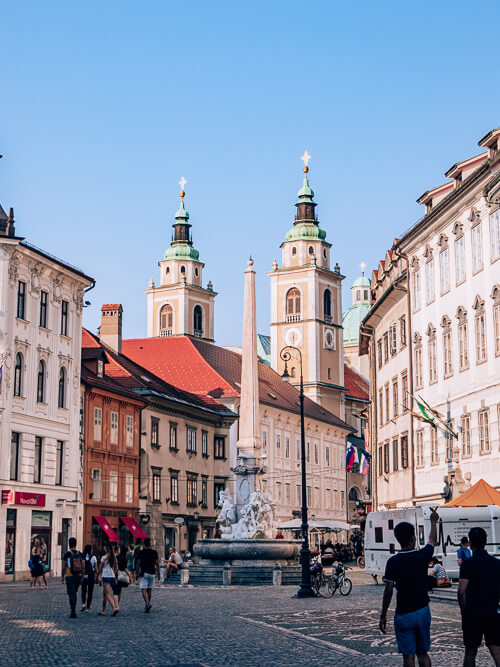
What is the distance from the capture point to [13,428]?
143ft

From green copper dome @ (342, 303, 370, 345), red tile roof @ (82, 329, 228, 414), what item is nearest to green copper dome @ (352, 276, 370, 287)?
green copper dome @ (342, 303, 370, 345)

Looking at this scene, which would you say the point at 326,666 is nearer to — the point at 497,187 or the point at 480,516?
the point at 480,516

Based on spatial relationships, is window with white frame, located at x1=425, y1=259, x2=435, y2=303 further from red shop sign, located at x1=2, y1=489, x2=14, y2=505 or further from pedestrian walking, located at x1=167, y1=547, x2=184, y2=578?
red shop sign, located at x1=2, y1=489, x2=14, y2=505

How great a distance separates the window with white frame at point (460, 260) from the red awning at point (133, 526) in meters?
23.9

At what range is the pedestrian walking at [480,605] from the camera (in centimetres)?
945

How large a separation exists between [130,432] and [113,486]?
440 cm

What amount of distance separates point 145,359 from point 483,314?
177 feet

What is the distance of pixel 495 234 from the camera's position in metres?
34.9

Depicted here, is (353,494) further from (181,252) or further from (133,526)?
(133,526)

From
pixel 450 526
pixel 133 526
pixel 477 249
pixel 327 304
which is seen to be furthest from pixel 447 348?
pixel 327 304

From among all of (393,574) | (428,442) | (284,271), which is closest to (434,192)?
(428,442)

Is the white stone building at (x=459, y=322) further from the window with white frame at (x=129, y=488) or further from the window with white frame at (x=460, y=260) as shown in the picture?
the window with white frame at (x=129, y=488)

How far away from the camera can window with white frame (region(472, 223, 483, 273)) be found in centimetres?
3641

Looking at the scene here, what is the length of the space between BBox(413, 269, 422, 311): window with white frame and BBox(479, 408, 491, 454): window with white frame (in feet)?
28.4
